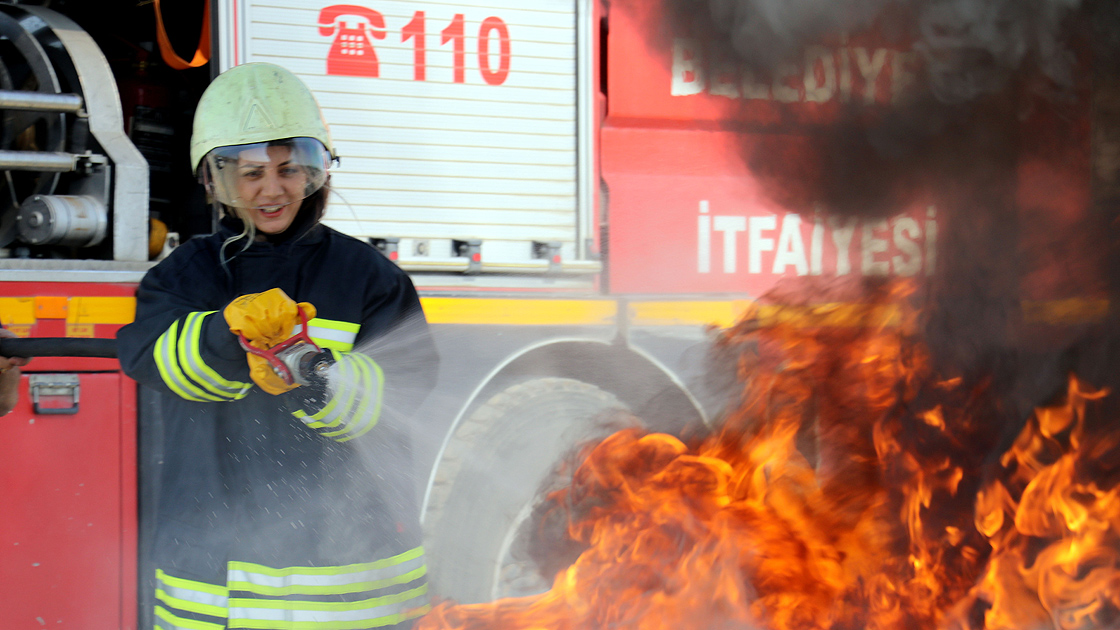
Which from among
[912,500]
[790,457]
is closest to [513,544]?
[790,457]

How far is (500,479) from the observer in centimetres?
336

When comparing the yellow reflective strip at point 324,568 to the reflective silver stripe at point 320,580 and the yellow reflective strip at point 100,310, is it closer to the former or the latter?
the reflective silver stripe at point 320,580

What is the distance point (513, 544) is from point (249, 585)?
1669 millimetres

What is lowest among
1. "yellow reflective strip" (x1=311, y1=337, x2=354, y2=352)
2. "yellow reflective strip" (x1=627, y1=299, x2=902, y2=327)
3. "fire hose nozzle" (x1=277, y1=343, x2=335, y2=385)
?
"fire hose nozzle" (x1=277, y1=343, x2=335, y2=385)

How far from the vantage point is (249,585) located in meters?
1.80

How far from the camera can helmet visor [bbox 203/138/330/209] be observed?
199 cm

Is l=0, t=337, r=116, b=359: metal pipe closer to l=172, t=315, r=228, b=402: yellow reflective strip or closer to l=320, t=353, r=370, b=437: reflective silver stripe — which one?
l=172, t=315, r=228, b=402: yellow reflective strip

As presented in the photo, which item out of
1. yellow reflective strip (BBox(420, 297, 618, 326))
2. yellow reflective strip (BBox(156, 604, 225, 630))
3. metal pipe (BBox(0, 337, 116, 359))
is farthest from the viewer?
yellow reflective strip (BBox(420, 297, 618, 326))

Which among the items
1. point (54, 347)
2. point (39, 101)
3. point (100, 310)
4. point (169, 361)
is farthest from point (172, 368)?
point (39, 101)

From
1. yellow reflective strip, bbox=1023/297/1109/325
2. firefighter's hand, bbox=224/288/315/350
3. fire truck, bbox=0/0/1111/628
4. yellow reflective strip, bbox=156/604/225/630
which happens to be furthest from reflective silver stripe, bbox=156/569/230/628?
yellow reflective strip, bbox=1023/297/1109/325

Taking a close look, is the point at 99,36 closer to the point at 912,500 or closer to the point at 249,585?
the point at 249,585

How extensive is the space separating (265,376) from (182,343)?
20 centimetres

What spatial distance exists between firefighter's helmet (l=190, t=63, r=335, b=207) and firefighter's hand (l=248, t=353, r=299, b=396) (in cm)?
45

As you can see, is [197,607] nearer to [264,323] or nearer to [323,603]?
[323,603]
